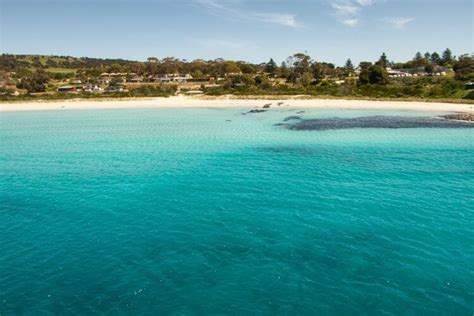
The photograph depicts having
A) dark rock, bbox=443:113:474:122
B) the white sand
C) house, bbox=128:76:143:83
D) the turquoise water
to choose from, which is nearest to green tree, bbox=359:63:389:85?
the white sand

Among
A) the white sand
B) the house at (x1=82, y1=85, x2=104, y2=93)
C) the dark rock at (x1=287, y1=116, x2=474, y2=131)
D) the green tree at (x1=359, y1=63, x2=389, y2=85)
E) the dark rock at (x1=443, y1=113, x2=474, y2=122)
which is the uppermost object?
the green tree at (x1=359, y1=63, x2=389, y2=85)

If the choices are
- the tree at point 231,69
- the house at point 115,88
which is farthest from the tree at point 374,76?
the house at point 115,88

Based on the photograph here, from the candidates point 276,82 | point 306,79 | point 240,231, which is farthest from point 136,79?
point 240,231

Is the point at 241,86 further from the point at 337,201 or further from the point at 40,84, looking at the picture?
the point at 337,201

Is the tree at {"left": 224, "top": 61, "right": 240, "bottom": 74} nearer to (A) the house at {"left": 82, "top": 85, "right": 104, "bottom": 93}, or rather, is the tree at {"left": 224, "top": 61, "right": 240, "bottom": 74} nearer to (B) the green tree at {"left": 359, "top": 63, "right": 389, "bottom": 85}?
(A) the house at {"left": 82, "top": 85, "right": 104, "bottom": 93}

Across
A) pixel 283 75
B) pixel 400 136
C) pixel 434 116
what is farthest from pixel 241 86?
pixel 400 136
